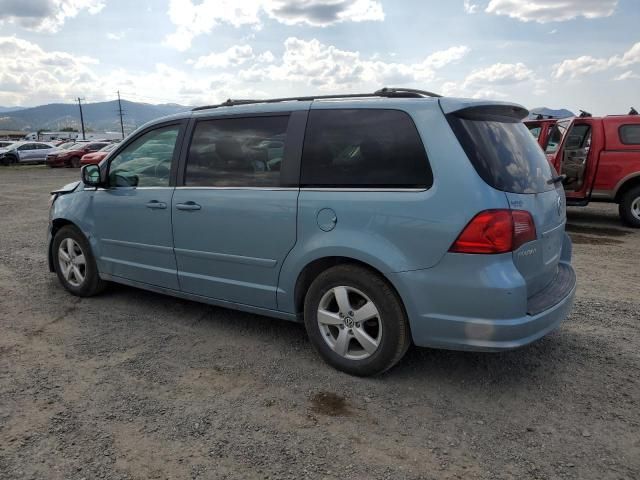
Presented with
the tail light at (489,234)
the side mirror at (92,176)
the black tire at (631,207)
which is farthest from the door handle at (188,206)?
the black tire at (631,207)

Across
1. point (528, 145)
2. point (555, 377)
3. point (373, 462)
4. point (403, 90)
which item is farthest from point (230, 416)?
point (528, 145)

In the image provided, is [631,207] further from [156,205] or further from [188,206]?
[156,205]

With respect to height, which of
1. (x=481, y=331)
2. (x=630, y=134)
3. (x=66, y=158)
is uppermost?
(x=630, y=134)

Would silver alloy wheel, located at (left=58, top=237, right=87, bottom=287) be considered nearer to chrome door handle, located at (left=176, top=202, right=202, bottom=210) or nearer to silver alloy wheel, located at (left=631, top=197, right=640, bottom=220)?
chrome door handle, located at (left=176, top=202, right=202, bottom=210)

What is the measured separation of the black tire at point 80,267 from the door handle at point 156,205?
1101 mm

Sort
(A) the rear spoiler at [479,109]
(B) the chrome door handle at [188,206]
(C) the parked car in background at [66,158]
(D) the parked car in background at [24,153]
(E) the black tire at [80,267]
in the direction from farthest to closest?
(D) the parked car in background at [24,153] < (C) the parked car in background at [66,158] < (E) the black tire at [80,267] < (B) the chrome door handle at [188,206] < (A) the rear spoiler at [479,109]

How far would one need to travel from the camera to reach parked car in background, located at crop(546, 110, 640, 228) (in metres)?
9.02

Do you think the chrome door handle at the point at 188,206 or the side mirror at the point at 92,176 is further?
the side mirror at the point at 92,176

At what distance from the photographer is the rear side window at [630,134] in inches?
355

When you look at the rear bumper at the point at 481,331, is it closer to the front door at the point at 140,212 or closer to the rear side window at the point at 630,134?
the front door at the point at 140,212

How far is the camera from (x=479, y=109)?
125 inches

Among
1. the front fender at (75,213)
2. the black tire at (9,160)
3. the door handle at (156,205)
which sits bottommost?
the black tire at (9,160)

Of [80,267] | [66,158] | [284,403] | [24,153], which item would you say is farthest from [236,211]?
[24,153]

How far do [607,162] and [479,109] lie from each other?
23.7 ft
